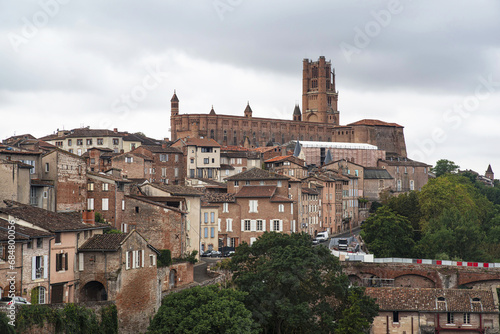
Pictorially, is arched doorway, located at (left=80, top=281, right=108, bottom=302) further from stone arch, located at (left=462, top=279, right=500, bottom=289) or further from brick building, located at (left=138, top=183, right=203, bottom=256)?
stone arch, located at (left=462, top=279, right=500, bottom=289)

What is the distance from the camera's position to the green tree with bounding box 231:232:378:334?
46.1 metres

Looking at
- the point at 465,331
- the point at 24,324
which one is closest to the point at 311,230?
the point at 465,331

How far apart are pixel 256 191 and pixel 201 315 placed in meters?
36.8

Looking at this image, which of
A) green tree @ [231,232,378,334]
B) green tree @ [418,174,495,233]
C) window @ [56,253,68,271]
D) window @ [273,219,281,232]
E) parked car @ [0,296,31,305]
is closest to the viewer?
parked car @ [0,296,31,305]

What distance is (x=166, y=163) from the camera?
100 metres

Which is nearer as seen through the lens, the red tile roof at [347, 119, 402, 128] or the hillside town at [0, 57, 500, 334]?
the hillside town at [0, 57, 500, 334]

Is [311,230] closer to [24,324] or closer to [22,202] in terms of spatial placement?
[22,202]

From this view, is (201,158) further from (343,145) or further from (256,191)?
(343,145)

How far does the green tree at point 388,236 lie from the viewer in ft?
246

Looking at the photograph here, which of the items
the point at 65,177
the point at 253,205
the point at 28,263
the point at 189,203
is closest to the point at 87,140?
the point at 253,205

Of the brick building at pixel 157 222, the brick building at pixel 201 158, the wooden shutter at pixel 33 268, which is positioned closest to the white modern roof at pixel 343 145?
the brick building at pixel 201 158

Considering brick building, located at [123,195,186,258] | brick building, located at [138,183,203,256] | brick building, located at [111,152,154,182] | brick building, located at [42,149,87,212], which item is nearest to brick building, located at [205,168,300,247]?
brick building, located at [138,183,203,256]

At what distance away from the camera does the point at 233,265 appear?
4988 cm

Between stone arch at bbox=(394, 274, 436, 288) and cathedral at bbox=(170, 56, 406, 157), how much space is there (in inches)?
3195
